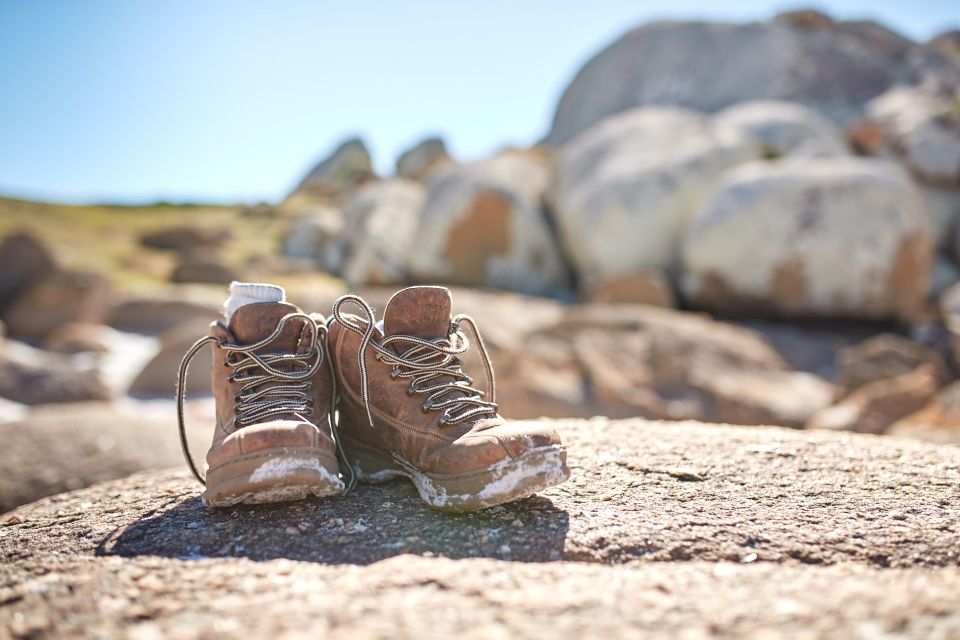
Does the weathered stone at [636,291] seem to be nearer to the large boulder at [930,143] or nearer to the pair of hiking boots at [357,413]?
the large boulder at [930,143]

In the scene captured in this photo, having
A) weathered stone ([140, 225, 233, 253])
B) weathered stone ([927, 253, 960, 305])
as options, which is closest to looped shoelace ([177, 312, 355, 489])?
weathered stone ([927, 253, 960, 305])

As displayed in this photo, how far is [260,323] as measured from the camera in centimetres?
188

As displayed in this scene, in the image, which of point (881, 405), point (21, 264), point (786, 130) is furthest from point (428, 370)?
point (21, 264)

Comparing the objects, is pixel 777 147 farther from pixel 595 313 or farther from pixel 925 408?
pixel 925 408

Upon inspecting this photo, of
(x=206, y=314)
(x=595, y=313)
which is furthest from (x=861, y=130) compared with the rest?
(x=206, y=314)

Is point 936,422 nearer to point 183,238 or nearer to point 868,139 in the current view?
point 868,139

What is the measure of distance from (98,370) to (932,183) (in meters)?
11.3

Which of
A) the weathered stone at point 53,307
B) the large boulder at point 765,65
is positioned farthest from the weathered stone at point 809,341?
the large boulder at point 765,65

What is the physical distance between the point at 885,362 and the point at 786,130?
560cm

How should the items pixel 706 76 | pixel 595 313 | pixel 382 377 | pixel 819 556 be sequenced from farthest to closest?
pixel 706 76, pixel 595 313, pixel 382 377, pixel 819 556

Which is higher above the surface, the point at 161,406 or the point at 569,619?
the point at 569,619

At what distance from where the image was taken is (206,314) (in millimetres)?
9758

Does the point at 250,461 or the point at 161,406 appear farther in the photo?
the point at 161,406

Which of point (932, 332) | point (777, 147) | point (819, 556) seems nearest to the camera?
point (819, 556)
